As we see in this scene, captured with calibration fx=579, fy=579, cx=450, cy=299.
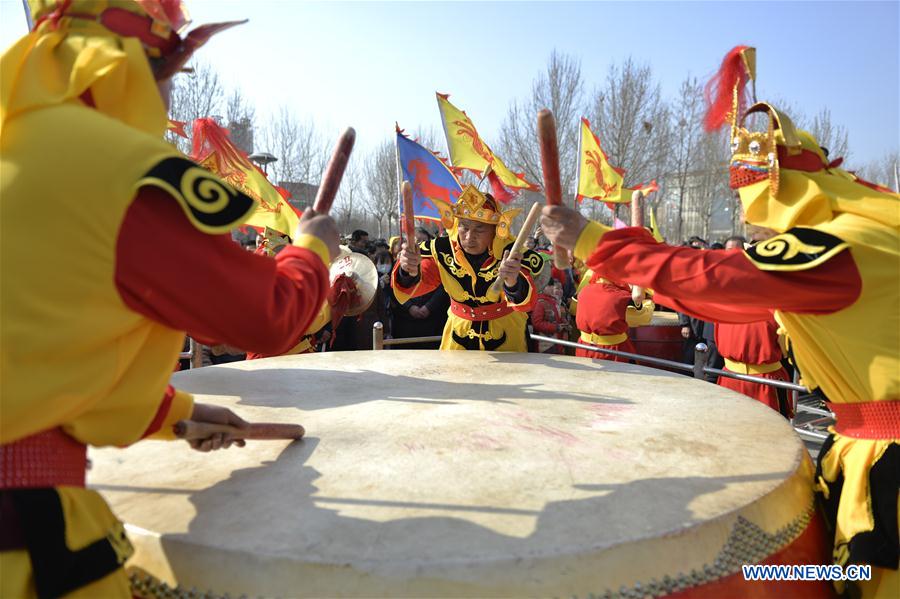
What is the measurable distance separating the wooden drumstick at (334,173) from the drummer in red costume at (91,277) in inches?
19.5

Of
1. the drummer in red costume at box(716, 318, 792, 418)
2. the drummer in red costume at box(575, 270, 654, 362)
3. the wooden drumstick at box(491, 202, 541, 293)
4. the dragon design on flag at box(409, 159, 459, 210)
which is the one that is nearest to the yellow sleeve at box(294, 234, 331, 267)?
the wooden drumstick at box(491, 202, 541, 293)

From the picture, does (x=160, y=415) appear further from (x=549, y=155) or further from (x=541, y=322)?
(x=541, y=322)

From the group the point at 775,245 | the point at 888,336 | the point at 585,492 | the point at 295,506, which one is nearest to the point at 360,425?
the point at 295,506

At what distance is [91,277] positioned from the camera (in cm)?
117

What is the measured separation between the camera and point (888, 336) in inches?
70.0

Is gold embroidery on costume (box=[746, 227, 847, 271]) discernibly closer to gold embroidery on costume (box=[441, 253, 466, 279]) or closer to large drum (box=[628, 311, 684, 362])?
gold embroidery on costume (box=[441, 253, 466, 279])

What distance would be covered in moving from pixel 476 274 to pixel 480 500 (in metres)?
3.27

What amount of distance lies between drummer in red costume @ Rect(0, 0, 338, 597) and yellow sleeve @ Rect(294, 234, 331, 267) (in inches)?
9.5

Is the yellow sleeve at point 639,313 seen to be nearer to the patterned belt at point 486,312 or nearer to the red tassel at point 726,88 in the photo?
the patterned belt at point 486,312

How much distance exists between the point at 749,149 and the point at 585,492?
4.67 ft

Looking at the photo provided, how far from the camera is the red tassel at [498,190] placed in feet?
22.6

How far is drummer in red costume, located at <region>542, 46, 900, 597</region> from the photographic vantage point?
175 cm

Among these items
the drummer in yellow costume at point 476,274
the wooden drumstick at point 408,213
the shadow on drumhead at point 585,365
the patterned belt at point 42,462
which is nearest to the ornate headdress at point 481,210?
the drummer in yellow costume at point 476,274

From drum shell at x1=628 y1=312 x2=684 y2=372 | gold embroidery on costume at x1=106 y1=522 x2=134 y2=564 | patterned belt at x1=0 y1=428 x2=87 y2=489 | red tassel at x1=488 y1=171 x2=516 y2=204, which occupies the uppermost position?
red tassel at x1=488 y1=171 x2=516 y2=204
